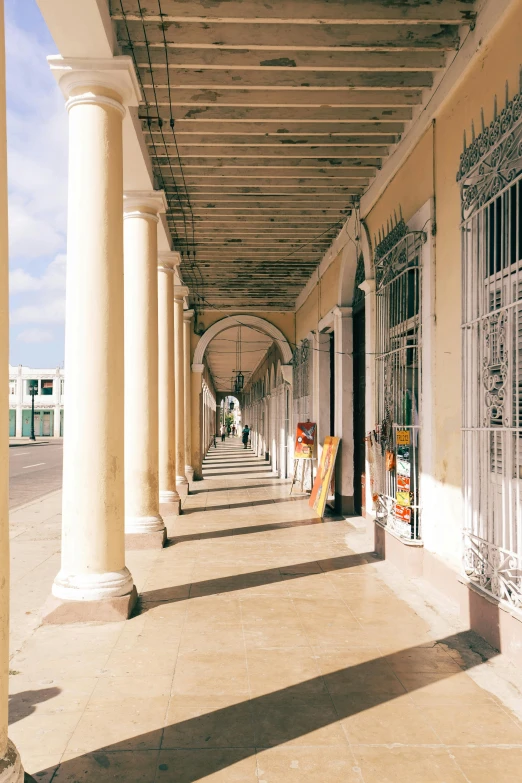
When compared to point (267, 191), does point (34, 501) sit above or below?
below

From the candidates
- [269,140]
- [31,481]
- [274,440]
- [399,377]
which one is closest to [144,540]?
[399,377]

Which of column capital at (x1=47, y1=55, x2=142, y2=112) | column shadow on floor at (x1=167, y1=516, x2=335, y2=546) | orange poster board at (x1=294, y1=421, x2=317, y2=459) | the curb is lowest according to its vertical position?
the curb

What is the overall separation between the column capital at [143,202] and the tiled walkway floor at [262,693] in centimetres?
411

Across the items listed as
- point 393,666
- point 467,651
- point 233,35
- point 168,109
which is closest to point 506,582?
point 467,651

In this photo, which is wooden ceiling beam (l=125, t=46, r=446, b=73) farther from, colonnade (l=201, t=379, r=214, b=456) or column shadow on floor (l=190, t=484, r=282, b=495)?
Answer: colonnade (l=201, t=379, r=214, b=456)

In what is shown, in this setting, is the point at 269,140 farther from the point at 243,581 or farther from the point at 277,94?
the point at 243,581

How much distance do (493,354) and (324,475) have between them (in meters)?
6.28

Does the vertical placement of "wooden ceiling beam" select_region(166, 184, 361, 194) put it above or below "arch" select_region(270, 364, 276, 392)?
above

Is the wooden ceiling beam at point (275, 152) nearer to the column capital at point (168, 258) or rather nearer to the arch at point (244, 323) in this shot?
the column capital at point (168, 258)

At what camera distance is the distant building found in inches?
2729

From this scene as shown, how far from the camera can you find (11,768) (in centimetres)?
239

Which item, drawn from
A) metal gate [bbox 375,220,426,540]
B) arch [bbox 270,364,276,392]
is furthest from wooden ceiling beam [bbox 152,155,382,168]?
arch [bbox 270,364,276,392]

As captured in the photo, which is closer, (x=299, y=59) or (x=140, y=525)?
(x=299, y=59)

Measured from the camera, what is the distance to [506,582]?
420cm
